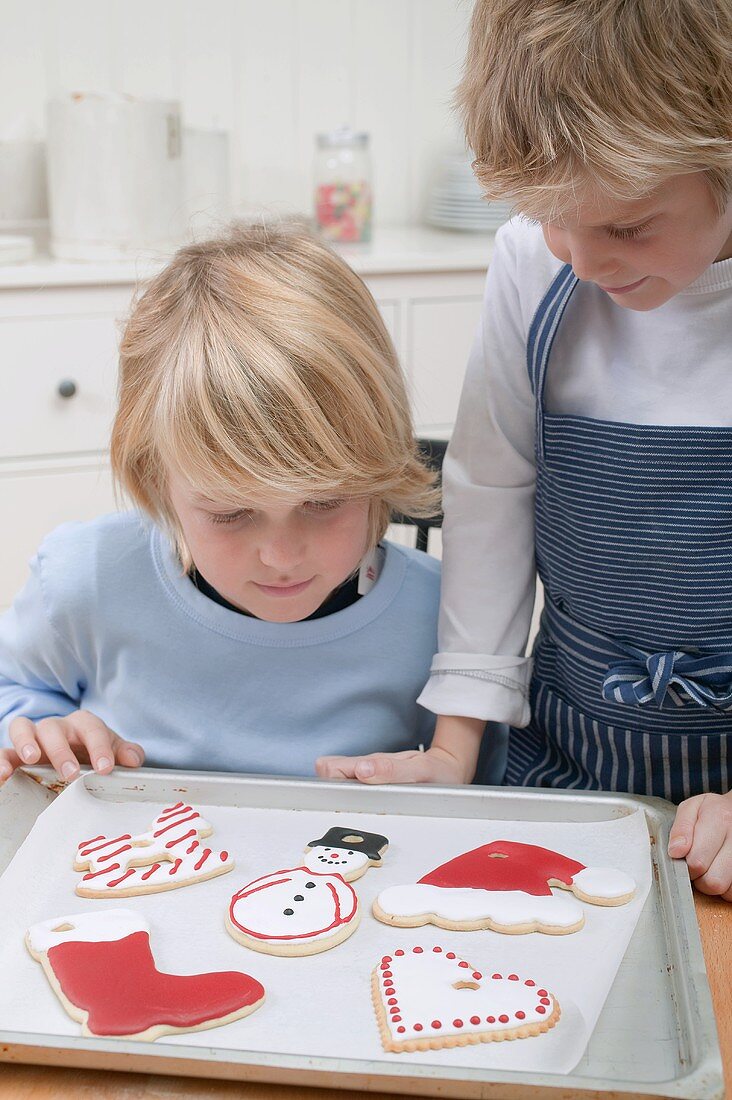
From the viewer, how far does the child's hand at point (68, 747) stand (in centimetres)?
87

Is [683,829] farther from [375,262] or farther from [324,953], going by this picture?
[375,262]

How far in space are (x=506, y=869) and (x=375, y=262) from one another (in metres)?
1.57

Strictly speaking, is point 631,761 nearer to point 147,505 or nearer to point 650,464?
point 650,464

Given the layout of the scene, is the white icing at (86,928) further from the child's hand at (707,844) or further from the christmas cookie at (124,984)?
the child's hand at (707,844)

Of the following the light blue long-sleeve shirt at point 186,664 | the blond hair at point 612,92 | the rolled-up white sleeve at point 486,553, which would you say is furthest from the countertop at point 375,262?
the blond hair at point 612,92

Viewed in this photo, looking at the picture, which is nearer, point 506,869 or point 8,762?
point 506,869

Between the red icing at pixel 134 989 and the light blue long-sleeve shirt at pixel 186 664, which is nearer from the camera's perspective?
the red icing at pixel 134 989

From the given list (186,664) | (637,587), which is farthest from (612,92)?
(186,664)

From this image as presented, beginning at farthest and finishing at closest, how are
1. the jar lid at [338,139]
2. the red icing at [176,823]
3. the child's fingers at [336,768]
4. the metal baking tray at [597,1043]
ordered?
the jar lid at [338,139], the child's fingers at [336,768], the red icing at [176,823], the metal baking tray at [597,1043]

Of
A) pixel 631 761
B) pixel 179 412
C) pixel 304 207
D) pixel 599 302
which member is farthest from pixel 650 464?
pixel 304 207

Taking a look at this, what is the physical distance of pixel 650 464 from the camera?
34.9 inches

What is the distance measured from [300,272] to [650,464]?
0.31m

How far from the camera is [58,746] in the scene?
881 mm

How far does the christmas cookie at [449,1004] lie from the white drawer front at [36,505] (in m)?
1.60
